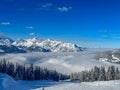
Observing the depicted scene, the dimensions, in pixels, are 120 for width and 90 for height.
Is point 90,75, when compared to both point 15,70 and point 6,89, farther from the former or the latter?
point 6,89

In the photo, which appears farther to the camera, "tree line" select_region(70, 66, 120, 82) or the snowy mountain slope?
"tree line" select_region(70, 66, 120, 82)

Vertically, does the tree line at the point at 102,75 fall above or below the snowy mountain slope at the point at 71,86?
below

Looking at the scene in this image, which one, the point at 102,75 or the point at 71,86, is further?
the point at 102,75

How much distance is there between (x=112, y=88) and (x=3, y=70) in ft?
315

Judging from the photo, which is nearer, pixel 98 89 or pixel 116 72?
pixel 98 89

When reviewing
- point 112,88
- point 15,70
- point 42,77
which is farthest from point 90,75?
point 112,88

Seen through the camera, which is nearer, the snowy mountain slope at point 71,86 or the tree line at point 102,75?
the snowy mountain slope at point 71,86

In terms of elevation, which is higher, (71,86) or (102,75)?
(71,86)

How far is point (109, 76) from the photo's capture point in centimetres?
12644

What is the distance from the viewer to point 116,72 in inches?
5123

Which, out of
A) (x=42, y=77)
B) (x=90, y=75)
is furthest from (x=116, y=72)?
(x=42, y=77)

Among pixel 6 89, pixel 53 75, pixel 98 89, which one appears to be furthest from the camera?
pixel 53 75

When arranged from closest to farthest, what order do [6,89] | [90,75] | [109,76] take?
1. [6,89]
2. [109,76]
3. [90,75]

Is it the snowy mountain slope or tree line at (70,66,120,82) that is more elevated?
the snowy mountain slope
